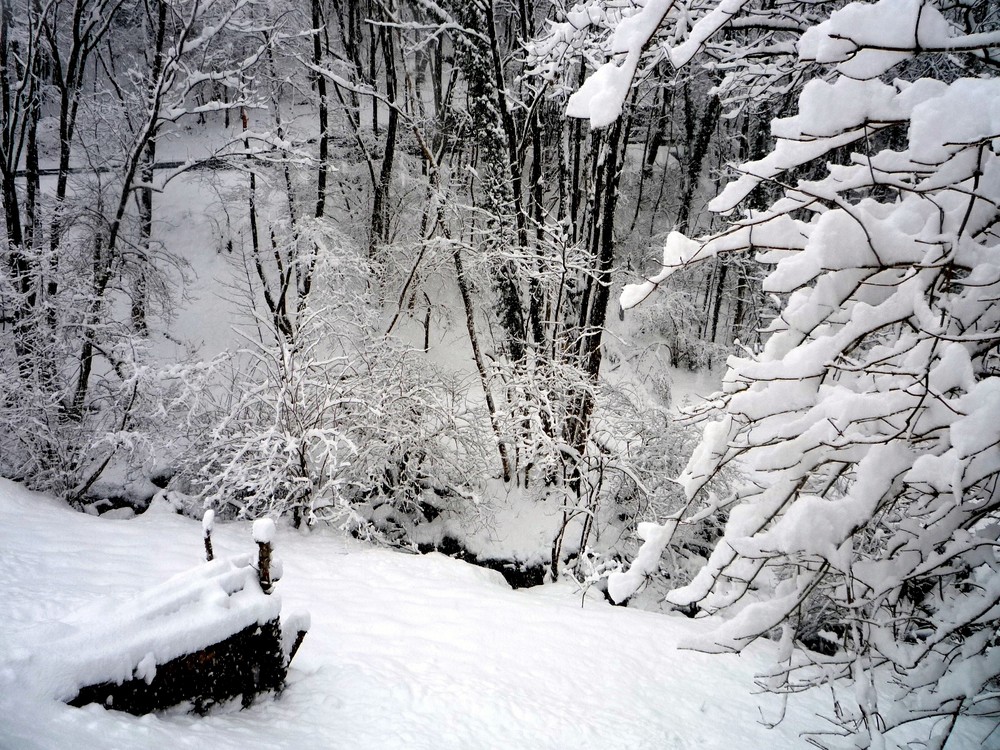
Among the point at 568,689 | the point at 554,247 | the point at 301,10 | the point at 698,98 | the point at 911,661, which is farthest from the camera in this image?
the point at 698,98

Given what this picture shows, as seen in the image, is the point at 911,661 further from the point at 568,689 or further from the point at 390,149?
the point at 390,149

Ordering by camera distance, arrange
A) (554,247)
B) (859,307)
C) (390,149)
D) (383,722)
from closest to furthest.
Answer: (859,307) → (383,722) → (554,247) → (390,149)

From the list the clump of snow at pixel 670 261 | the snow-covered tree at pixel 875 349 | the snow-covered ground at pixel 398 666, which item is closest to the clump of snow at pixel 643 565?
the snow-covered tree at pixel 875 349

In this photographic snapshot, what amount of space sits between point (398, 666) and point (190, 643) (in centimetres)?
178

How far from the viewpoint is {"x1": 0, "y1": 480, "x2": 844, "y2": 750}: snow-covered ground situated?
2723mm

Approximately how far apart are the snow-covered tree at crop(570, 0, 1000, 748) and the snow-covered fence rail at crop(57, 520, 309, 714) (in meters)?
2.42

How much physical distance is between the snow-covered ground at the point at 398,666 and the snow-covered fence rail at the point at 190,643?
96 millimetres

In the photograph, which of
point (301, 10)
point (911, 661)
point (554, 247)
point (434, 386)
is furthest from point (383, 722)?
point (301, 10)

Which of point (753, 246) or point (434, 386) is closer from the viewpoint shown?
point (753, 246)

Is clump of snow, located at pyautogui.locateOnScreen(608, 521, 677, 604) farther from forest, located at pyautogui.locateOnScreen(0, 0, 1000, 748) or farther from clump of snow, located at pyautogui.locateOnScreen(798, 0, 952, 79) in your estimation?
clump of snow, located at pyautogui.locateOnScreen(798, 0, 952, 79)

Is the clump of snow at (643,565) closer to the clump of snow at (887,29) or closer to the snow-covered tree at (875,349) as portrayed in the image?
the snow-covered tree at (875,349)

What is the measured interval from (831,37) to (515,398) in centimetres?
865

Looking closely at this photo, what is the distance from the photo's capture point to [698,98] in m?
19.7

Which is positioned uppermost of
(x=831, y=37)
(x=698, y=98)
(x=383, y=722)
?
(x=698, y=98)
